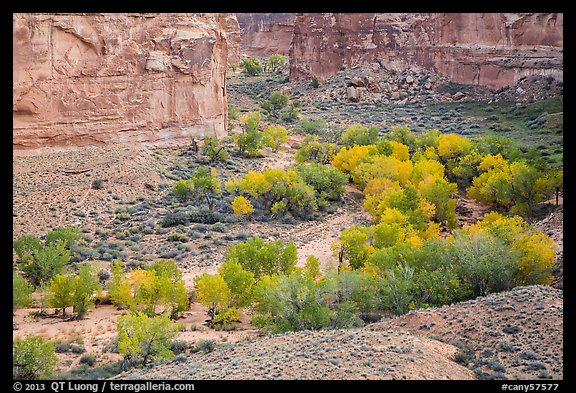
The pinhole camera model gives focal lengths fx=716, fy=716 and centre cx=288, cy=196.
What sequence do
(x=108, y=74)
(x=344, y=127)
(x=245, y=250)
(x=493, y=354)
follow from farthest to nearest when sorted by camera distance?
(x=344, y=127) → (x=108, y=74) → (x=245, y=250) → (x=493, y=354)

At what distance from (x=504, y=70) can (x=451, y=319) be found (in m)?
49.2

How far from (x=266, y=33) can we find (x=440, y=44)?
154ft

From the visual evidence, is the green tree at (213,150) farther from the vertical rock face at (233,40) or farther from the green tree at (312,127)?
the vertical rock face at (233,40)

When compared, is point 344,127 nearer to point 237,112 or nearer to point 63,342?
point 237,112

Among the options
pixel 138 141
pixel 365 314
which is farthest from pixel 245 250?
pixel 138 141

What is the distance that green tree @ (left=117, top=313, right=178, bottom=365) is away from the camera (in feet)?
68.5

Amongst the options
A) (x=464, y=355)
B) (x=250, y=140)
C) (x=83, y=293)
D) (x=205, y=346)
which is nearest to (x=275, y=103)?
(x=250, y=140)

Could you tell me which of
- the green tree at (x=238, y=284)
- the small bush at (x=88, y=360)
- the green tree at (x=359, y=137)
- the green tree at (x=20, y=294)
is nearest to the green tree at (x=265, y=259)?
the green tree at (x=238, y=284)

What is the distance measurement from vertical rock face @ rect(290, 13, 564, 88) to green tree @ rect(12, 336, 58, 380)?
51.6 meters

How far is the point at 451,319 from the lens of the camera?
2044 centimetres

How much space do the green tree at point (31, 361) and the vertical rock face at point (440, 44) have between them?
51.6 m

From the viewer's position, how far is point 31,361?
65.6 ft

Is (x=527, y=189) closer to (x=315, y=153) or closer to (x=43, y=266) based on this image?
(x=315, y=153)

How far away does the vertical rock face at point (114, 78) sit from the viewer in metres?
38.3
